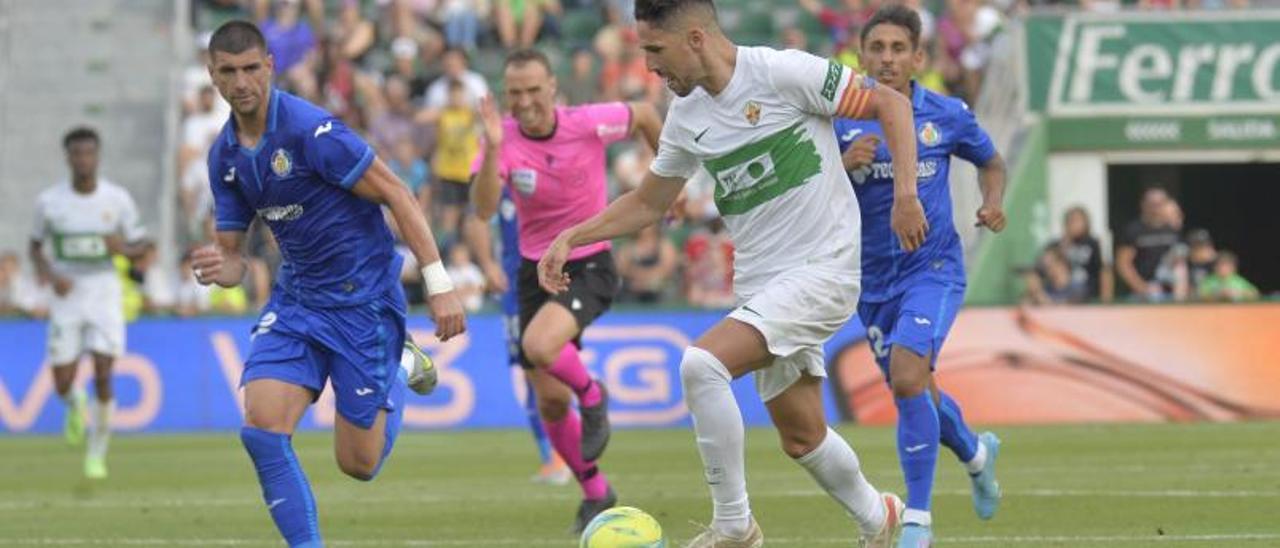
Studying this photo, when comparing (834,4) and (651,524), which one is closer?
(651,524)

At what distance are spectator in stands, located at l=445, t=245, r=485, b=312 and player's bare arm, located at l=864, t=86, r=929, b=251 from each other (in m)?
14.5

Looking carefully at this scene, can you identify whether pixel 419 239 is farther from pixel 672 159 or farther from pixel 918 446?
pixel 918 446

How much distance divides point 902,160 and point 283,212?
2587 millimetres

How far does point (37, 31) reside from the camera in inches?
1156

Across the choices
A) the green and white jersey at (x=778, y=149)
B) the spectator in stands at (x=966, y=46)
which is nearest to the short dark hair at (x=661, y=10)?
the green and white jersey at (x=778, y=149)

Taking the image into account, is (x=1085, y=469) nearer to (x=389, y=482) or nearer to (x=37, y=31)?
(x=389, y=482)

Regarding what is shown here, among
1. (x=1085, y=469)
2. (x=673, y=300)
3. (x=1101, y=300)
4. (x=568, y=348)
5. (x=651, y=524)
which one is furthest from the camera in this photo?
(x=673, y=300)

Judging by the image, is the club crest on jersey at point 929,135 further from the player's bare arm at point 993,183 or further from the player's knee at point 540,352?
the player's knee at point 540,352

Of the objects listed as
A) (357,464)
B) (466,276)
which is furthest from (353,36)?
(357,464)

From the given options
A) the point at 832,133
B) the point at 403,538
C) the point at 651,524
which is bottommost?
the point at 403,538

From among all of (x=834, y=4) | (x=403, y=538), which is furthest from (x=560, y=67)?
(x=403, y=538)

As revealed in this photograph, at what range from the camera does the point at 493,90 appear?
28562 mm

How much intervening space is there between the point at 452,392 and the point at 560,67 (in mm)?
6741

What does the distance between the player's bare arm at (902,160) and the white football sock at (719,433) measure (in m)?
0.92
